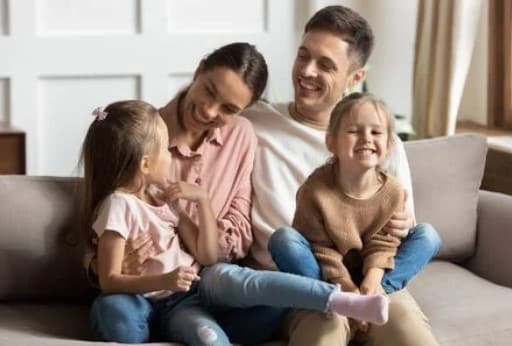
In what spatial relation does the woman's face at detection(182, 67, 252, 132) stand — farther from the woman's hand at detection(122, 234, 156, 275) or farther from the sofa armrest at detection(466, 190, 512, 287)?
the sofa armrest at detection(466, 190, 512, 287)

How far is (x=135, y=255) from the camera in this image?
237 cm

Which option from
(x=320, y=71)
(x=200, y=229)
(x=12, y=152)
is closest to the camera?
(x=200, y=229)

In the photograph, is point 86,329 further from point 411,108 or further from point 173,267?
point 411,108

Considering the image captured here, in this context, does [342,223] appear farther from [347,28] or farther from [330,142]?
[347,28]

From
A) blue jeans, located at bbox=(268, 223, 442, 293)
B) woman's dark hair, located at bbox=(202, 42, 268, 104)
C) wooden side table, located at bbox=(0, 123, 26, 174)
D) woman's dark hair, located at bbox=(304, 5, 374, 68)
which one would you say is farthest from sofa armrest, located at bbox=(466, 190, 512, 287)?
wooden side table, located at bbox=(0, 123, 26, 174)

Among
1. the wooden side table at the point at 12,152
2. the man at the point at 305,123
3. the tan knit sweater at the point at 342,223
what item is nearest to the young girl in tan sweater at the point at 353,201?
the tan knit sweater at the point at 342,223

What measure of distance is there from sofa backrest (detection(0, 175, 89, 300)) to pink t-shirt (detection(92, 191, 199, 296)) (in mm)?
208

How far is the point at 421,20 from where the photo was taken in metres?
4.16

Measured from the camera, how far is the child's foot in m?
2.22

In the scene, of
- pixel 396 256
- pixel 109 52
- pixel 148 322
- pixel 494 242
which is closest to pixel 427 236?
pixel 396 256

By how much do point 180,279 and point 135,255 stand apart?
0.17 metres

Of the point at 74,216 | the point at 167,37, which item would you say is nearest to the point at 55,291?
the point at 74,216

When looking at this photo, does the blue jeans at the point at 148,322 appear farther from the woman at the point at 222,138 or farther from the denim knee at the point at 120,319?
the woman at the point at 222,138

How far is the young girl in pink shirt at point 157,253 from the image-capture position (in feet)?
7.45
